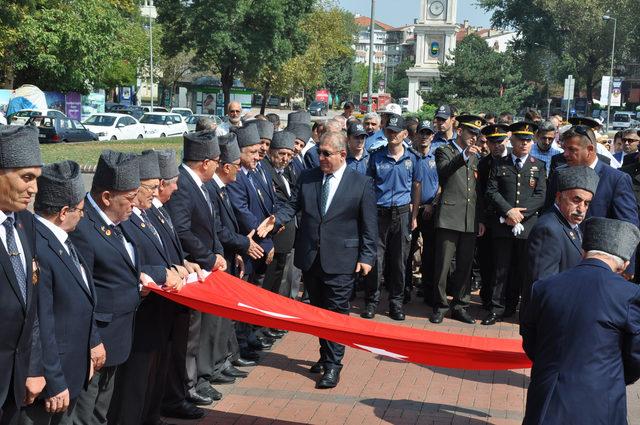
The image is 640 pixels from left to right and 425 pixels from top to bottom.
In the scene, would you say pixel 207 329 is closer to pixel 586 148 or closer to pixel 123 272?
pixel 123 272

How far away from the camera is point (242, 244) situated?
7.73 meters

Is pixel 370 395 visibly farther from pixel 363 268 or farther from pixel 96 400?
pixel 96 400

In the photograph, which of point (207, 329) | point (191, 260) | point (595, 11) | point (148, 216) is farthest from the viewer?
point (595, 11)

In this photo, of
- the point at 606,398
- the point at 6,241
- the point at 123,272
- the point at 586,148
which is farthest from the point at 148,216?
the point at 586,148

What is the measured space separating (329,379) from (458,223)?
3119 mm

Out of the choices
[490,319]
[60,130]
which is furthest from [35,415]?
[60,130]

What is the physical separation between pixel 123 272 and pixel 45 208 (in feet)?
2.60

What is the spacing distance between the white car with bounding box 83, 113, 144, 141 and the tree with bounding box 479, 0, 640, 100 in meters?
48.8

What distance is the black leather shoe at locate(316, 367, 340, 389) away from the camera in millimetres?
7859

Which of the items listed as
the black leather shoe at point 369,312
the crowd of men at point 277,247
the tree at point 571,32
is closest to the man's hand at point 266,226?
the crowd of men at point 277,247

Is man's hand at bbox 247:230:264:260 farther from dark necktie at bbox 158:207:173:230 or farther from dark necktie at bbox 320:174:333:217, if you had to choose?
dark necktie at bbox 158:207:173:230

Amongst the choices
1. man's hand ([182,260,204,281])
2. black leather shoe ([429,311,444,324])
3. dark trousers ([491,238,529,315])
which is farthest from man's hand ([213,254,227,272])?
dark trousers ([491,238,529,315])

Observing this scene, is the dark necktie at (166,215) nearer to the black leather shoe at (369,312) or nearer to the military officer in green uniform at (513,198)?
the black leather shoe at (369,312)

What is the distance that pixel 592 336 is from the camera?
4.30 meters
